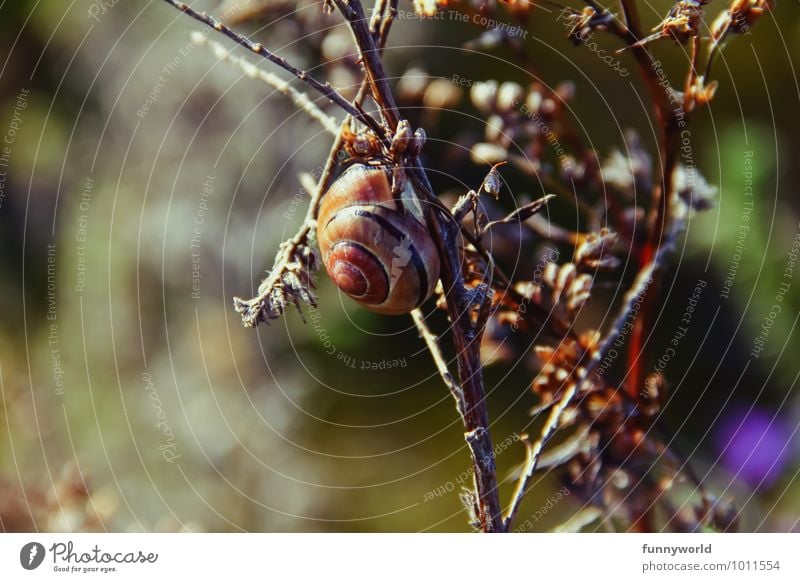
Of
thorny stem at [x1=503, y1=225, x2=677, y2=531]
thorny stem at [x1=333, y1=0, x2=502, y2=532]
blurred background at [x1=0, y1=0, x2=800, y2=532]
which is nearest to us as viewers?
thorny stem at [x1=333, y1=0, x2=502, y2=532]

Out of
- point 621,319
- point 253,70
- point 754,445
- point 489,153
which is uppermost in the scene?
point 253,70

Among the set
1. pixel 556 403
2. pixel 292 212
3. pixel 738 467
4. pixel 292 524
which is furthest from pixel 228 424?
pixel 738 467
